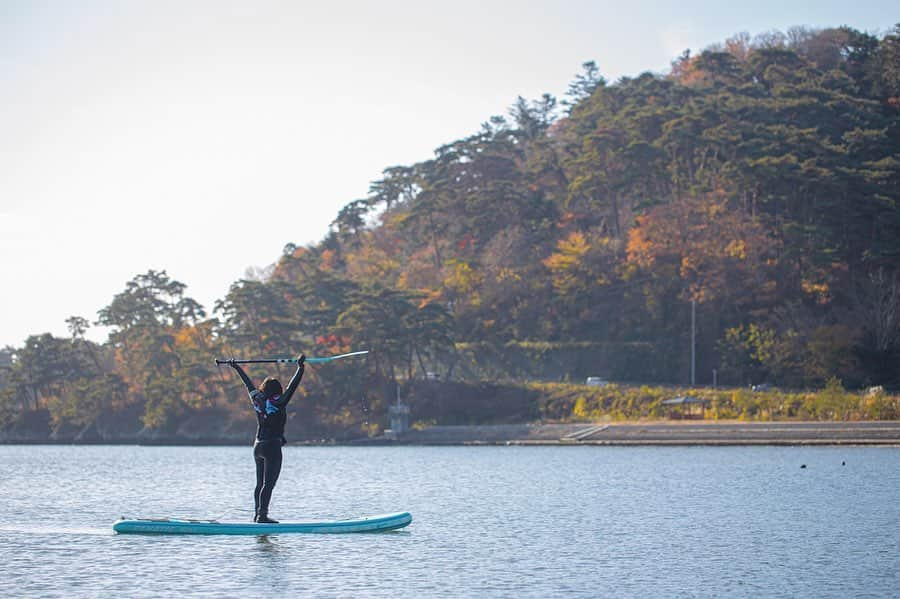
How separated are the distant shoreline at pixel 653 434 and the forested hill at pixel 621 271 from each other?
310 inches

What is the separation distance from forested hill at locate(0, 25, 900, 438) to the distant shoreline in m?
7.88

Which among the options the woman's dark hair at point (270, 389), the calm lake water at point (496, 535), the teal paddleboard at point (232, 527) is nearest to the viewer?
the calm lake water at point (496, 535)

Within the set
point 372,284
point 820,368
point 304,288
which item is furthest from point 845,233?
point 304,288

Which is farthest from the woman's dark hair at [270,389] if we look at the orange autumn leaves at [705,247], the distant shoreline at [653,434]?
the orange autumn leaves at [705,247]

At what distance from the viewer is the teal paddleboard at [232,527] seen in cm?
2589

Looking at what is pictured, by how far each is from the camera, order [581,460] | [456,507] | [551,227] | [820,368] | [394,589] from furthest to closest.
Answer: [551,227]
[820,368]
[581,460]
[456,507]
[394,589]

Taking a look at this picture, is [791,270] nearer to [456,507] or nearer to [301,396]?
[301,396]

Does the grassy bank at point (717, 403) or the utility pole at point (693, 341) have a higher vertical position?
the utility pole at point (693, 341)

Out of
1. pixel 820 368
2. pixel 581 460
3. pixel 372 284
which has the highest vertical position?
pixel 372 284

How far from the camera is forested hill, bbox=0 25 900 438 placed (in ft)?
303

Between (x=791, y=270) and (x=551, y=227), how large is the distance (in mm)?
25955

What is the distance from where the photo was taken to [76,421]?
117438mm

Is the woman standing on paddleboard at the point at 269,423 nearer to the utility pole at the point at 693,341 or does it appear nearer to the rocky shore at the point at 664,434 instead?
the rocky shore at the point at 664,434

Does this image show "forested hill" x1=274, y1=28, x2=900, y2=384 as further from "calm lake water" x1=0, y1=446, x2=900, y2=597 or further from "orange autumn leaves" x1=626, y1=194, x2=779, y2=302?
"calm lake water" x1=0, y1=446, x2=900, y2=597
